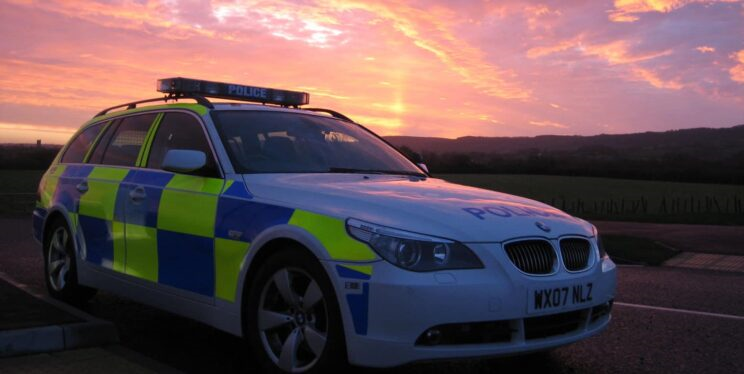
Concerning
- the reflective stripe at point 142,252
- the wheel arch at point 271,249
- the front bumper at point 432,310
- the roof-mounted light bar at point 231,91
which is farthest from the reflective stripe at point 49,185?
the front bumper at point 432,310

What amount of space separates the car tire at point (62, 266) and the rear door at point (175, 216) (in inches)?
45.3

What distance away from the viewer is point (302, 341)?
13.4ft

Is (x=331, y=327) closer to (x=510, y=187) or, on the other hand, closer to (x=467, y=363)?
(x=467, y=363)

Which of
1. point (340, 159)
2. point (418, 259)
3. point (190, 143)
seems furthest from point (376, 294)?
point (190, 143)

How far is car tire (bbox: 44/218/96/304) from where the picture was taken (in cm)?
644

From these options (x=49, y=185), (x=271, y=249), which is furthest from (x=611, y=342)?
(x=49, y=185)

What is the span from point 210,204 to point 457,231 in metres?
1.65

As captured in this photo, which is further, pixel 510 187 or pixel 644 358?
pixel 510 187

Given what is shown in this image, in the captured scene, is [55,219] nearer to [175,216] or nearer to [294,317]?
[175,216]

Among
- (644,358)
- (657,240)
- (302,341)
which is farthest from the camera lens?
(657,240)

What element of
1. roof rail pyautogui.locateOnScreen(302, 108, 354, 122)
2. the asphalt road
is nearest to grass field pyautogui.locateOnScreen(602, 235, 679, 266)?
the asphalt road

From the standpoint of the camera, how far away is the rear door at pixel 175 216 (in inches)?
187

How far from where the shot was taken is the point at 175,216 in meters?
4.99

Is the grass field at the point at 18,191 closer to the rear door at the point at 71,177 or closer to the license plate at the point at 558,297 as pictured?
the rear door at the point at 71,177
